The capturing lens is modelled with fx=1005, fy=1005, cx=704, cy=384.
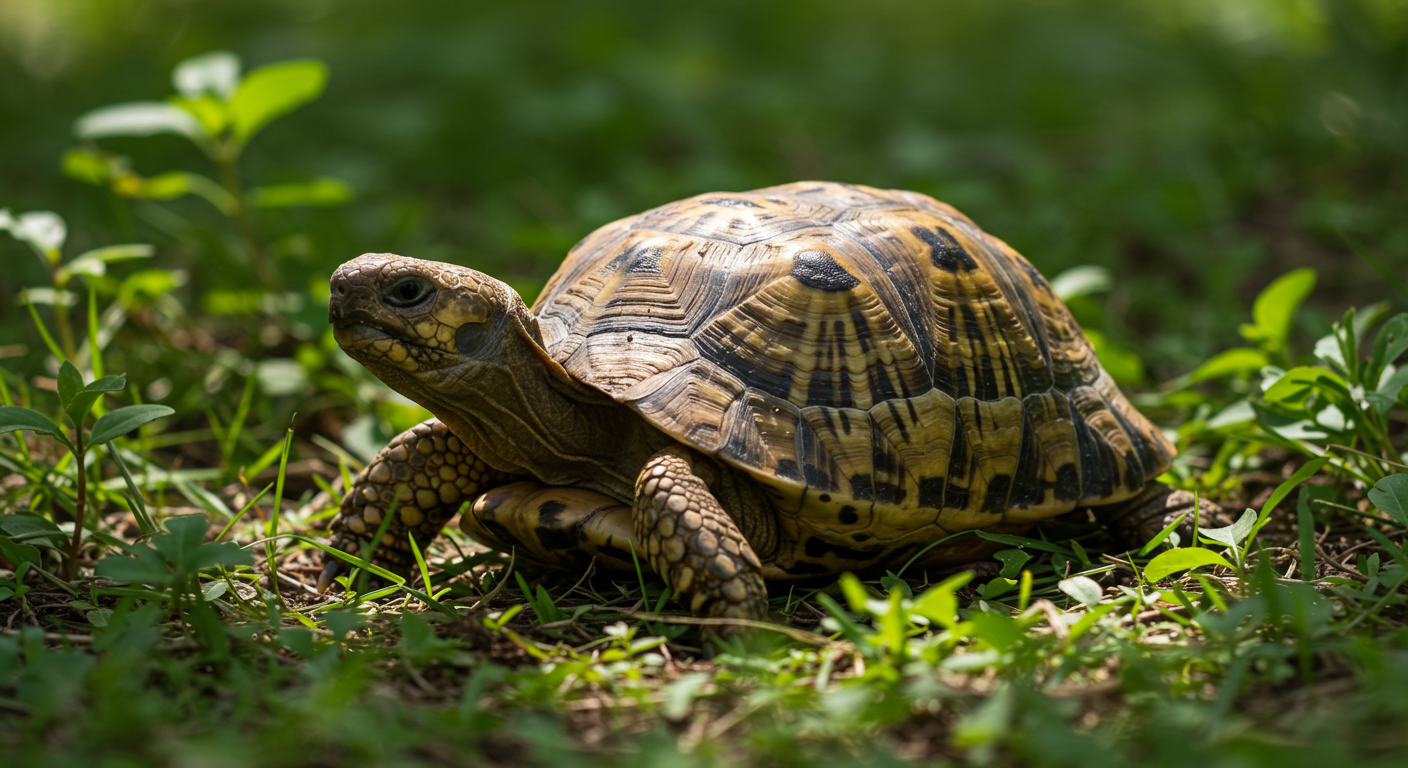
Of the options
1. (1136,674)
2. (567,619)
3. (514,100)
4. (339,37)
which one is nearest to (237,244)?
(514,100)

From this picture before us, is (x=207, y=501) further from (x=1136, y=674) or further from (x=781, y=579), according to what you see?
(x=1136, y=674)

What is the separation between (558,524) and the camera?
2.34 meters

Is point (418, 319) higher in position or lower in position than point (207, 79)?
lower

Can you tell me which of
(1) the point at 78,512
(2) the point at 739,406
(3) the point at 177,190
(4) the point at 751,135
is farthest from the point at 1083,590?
(4) the point at 751,135

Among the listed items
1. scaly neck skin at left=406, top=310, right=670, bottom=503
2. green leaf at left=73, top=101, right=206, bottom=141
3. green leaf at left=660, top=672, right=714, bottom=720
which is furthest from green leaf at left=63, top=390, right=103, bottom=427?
green leaf at left=73, top=101, right=206, bottom=141

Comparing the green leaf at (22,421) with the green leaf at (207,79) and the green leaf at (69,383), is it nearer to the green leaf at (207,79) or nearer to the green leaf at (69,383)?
the green leaf at (69,383)

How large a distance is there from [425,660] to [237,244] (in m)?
3.78

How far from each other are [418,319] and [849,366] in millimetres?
1040

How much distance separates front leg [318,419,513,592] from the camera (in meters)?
2.62

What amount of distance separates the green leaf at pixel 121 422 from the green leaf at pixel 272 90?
5.64 feet

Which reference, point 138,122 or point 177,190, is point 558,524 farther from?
point 138,122

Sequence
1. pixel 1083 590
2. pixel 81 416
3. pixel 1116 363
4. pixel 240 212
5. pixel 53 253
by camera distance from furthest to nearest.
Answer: pixel 240 212 < pixel 1116 363 < pixel 53 253 < pixel 81 416 < pixel 1083 590

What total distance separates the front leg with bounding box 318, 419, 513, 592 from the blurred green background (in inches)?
42.3

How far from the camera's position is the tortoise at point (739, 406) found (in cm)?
231
